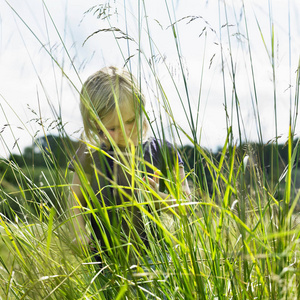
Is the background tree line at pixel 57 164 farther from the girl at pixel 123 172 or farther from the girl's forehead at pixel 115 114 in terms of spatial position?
the girl's forehead at pixel 115 114

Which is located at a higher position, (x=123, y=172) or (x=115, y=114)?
(x=115, y=114)

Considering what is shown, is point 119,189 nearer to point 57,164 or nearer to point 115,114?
point 57,164

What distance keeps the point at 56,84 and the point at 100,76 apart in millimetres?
1022

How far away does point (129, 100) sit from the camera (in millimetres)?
1757

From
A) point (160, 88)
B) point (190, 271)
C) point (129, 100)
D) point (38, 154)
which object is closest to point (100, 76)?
point (129, 100)

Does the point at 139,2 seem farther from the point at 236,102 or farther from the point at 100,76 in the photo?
the point at 100,76

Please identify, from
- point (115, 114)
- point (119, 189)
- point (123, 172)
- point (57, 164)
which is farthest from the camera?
point (115, 114)

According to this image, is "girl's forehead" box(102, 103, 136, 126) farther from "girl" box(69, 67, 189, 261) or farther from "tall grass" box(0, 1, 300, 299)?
"tall grass" box(0, 1, 300, 299)

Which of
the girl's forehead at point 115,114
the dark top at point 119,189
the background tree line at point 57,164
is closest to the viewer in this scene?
the dark top at point 119,189

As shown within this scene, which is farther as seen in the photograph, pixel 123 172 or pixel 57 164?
pixel 123 172

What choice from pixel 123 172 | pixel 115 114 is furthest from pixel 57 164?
pixel 115 114

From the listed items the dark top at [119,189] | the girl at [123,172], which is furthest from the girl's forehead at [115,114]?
the dark top at [119,189]

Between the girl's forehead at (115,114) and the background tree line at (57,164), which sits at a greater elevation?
the girl's forehead at (115,114)

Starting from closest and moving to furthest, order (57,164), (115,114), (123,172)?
(57,164), (123,172), (115,114)
